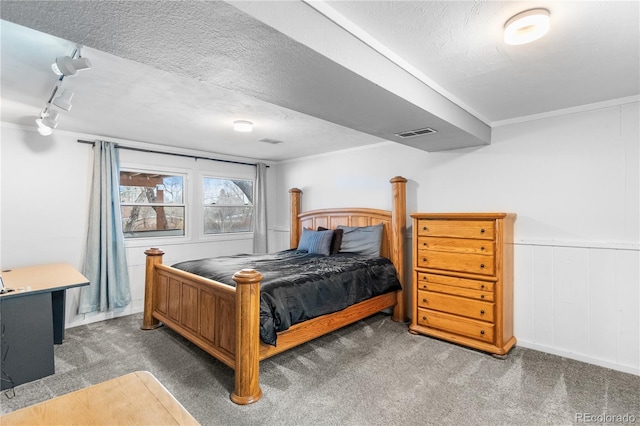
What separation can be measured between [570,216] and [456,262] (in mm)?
1056

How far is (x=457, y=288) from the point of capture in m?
3.17

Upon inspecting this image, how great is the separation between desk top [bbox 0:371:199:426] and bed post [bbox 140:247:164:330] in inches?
113

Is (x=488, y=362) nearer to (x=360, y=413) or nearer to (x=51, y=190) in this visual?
(x=360, y=413)

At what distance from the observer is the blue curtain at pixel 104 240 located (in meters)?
3.77

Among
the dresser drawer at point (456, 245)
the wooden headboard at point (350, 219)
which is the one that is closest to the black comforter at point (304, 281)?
the wooden headboard at point (350, 219)

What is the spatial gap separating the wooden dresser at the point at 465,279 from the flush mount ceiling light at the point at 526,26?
166 cm

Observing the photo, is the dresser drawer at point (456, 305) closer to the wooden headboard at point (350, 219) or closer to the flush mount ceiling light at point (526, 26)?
the wooden headboard at point (350, 219)

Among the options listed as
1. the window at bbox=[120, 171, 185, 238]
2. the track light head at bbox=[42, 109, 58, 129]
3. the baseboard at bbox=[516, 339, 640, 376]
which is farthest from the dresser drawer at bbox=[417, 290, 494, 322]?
the track light head at bbox=[42, 109, 58, 129]

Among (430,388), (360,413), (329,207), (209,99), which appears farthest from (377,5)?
(329,207)

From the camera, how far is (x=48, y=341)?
2.59 m

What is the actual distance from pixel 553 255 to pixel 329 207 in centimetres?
287

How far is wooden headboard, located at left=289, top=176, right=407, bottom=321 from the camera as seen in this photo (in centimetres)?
390

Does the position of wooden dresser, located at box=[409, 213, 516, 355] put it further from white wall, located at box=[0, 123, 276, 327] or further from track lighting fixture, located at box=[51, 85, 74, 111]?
white wall, located at box=[0, 123, 276, 327]

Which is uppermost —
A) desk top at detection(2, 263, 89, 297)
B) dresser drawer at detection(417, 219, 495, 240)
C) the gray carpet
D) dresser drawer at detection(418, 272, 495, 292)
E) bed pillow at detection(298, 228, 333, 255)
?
dresser drawer at detection(417, 219, 495, 240)
